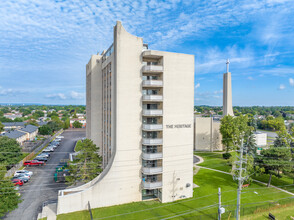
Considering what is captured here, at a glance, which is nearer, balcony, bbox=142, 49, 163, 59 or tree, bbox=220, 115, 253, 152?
balcony, bbox=142, 49, 163, 59

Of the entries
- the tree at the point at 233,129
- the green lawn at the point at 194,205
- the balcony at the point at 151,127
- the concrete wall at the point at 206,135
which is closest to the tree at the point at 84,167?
the green lawn at the point at 194,205

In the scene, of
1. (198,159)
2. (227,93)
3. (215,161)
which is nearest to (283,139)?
(215,161)

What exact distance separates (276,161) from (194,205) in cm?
1642

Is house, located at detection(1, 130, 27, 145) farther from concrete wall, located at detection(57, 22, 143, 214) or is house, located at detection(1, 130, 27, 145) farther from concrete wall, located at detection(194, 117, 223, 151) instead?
concrete wall, located at detection(194, 117, 223, 151)

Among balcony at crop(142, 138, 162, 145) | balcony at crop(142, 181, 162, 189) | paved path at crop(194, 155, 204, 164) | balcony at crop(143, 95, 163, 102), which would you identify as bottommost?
paved path at crop(194, 155, 204, 164)

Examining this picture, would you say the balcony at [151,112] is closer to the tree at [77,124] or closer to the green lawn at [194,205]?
the green lawn at [194,205]

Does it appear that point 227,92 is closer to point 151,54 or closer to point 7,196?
point 151,54

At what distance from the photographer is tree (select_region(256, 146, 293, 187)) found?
30983 mm

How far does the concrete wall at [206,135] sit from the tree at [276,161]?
2694cm

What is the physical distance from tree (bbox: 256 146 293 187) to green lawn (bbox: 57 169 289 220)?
3347 mm

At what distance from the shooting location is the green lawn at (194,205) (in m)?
23.8

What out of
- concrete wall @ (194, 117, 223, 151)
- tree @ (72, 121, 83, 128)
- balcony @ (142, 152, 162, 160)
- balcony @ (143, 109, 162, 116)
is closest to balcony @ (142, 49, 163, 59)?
balcony @ (143, 109, 162, 116)

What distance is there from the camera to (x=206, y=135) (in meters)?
61.0

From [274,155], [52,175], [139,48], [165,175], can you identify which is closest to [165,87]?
[139,48]
